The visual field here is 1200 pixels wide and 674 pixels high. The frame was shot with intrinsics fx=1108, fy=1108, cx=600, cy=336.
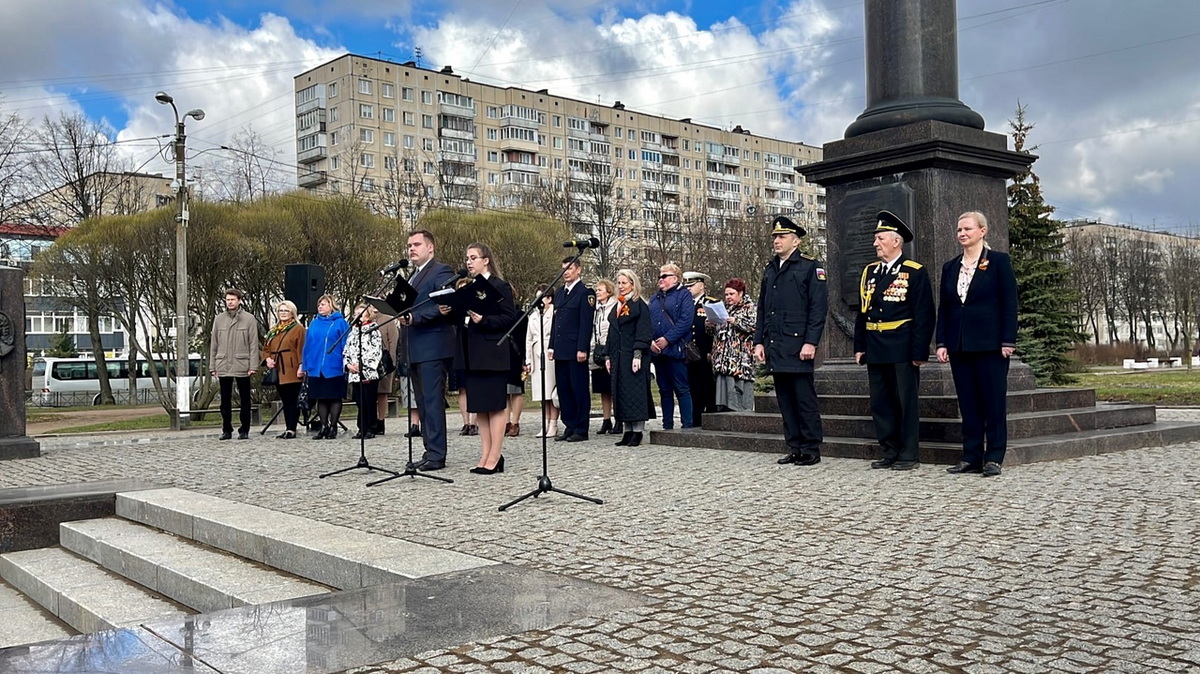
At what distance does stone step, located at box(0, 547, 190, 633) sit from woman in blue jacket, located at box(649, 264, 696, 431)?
6.94m

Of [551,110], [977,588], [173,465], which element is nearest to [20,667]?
[977,588]

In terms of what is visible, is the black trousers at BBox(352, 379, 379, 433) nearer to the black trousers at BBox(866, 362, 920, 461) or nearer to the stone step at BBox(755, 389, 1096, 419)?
the stone step at BBox(755, 389, 1096, 419)

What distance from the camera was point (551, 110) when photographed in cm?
8956

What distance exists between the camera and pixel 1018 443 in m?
9.33

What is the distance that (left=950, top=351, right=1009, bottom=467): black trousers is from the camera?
27.9ft

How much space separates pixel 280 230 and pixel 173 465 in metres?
19.4

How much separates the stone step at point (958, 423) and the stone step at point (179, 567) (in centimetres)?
582

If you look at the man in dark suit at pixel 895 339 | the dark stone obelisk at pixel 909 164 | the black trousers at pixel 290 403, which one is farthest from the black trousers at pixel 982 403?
the black trousers at pixel 290 403

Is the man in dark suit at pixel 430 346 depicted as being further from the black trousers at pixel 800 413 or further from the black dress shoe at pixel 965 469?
the black dress shoe at pixel 965 469

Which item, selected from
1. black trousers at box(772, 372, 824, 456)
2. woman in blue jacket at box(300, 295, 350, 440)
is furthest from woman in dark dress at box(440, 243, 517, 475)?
woman in blue jacket at box(300, 295, 350, 440)

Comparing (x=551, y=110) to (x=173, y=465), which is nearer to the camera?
(x=173, y=465)

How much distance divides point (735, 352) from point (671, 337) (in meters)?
0.86

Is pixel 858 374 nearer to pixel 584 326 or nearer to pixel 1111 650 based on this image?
pixel 584 326

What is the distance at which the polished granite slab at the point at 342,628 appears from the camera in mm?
4133
